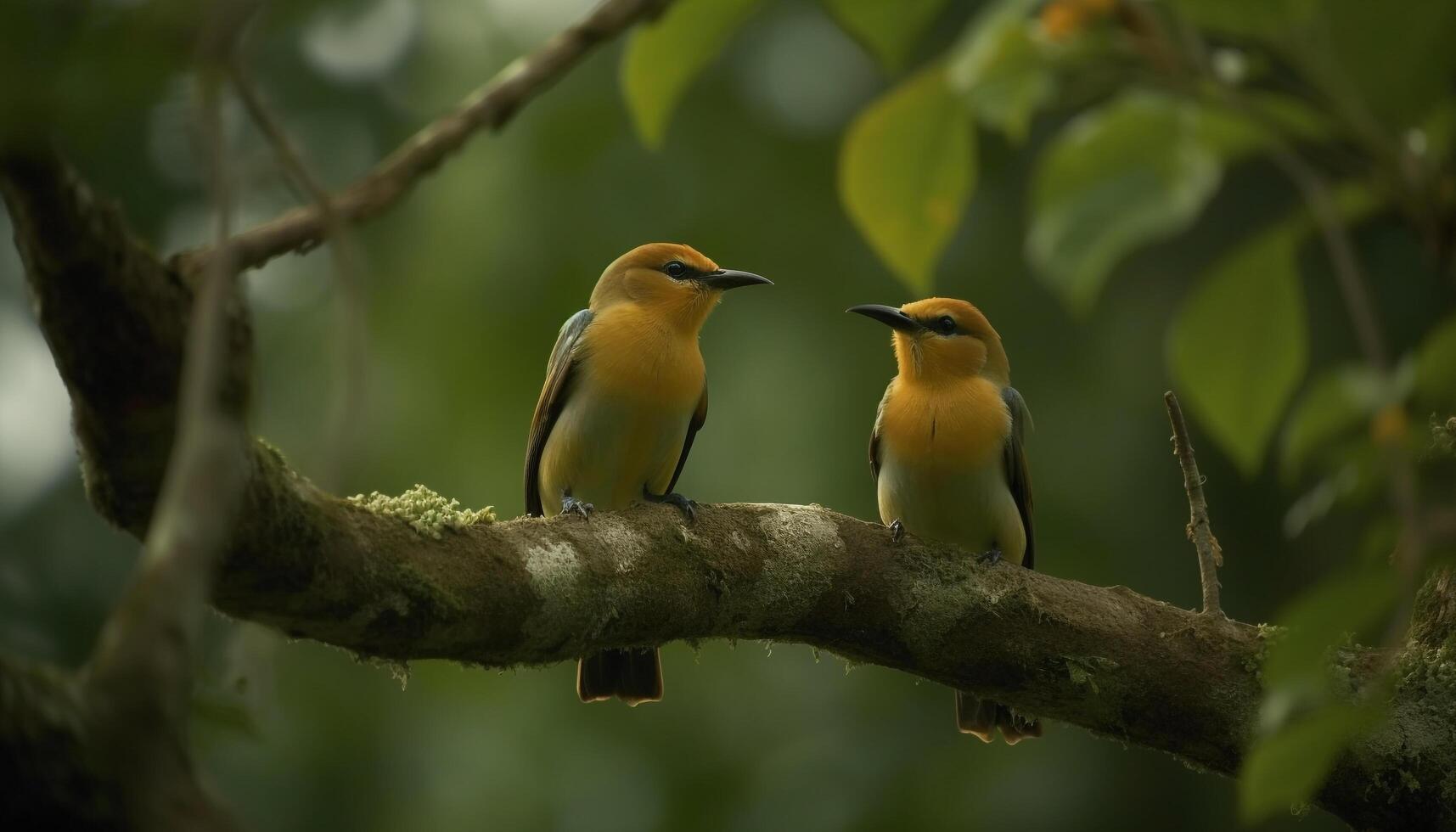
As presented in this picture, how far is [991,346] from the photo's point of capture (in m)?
6.10

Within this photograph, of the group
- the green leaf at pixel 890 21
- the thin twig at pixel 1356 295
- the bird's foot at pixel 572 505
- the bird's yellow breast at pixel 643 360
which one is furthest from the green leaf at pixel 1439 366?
the bird's yellow breast at pixel 643 360

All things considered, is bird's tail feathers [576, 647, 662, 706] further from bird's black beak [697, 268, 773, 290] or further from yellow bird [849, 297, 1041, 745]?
bird's black beak [697, 268, 773, 290]

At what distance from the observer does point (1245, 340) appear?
1.14 meters

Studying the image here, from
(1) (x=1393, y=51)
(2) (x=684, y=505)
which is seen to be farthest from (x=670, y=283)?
(1) (x=1393, y=51)

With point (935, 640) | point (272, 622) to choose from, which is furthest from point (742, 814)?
point (272, 622)

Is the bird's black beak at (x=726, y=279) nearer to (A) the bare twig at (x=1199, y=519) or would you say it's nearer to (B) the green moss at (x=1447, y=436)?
(A) the bare twig at (x=1199, y=519)

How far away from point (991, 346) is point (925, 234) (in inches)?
194

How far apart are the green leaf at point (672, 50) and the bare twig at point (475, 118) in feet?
0.40

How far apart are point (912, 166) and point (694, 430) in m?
4.61

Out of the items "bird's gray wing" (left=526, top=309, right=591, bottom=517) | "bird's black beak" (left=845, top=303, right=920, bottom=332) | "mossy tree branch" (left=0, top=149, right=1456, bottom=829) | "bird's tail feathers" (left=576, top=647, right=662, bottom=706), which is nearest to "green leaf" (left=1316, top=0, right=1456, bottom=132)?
"mossy tree branch" (left=0, top=149, right=1456, bottom=829)

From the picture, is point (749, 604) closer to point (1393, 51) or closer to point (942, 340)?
point (942, 340)

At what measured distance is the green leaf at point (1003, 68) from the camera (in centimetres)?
115

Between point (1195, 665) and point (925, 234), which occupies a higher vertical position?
point (925, 234)

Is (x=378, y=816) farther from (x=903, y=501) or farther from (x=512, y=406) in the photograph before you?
(x=903, y=501)
